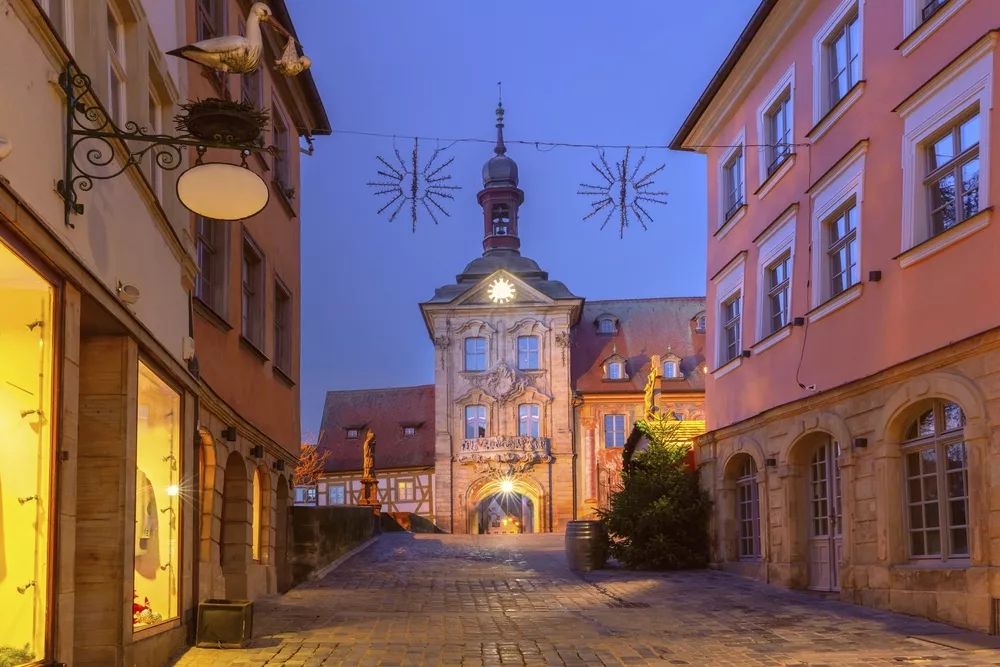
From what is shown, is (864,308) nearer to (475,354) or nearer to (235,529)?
(235,529)

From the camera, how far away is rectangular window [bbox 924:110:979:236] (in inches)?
470

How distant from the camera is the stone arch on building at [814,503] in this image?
1587cm

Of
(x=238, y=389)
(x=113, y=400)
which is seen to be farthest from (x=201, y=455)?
(x=113, y=400)

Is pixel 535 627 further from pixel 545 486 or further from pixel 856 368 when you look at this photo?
pixel 545 486

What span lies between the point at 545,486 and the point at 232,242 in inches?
1458

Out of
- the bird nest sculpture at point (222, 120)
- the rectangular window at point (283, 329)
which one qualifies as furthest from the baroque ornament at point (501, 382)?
the bird nest sculpture at point (222, 120)

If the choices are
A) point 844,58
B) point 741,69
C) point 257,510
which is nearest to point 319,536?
point 257,510

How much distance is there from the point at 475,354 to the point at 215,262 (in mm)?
37661

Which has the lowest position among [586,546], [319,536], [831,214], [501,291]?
[586,546]

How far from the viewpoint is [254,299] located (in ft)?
54.8

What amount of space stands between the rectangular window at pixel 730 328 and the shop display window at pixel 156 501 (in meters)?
12.7

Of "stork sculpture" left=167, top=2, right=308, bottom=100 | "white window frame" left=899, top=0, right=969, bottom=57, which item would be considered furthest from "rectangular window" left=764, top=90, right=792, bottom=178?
"stork sculpture" left=167, top=2, right=308, bottom=100

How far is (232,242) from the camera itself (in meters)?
14.6

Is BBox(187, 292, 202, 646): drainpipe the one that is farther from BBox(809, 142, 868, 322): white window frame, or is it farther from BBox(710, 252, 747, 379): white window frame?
BBox(710, 252, 747, 379): white window frame
